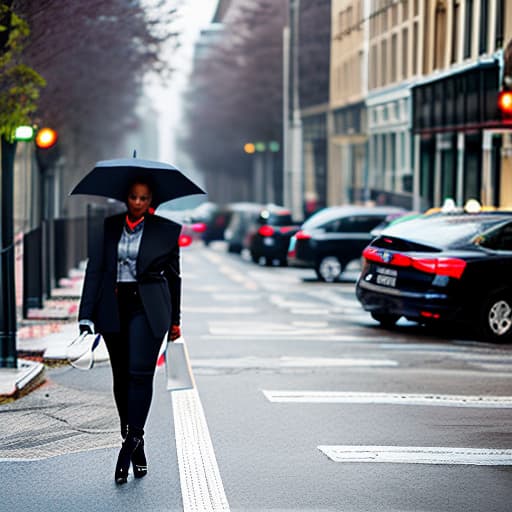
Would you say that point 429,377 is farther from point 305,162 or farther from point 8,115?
point 305,162

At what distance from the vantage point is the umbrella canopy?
26.5ft

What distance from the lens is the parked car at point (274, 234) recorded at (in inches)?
1380

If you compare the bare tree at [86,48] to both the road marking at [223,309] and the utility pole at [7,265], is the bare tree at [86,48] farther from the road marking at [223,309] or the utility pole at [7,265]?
the road marking at [223,309]

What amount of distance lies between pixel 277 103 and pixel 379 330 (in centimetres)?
5608

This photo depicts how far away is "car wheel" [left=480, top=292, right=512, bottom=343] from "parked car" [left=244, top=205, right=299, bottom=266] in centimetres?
1879

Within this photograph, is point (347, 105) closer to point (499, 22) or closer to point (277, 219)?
point (499, 22)

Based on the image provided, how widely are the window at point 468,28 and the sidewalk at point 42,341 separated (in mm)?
17950

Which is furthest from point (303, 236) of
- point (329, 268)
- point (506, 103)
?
point (506, 103)

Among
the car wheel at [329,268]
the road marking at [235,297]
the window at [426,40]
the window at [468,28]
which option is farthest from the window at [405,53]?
the road marking at [235,297]

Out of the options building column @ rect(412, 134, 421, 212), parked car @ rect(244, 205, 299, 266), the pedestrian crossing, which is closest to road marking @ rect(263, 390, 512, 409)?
the pedestrian crossing

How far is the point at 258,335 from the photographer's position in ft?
54.6

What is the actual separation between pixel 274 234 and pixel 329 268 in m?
6.66

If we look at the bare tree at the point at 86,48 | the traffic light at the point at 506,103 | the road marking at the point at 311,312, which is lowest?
the road marking at the point at 311,312

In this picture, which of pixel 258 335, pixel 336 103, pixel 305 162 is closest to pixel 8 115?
pixel 258 335
